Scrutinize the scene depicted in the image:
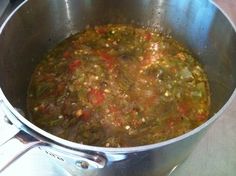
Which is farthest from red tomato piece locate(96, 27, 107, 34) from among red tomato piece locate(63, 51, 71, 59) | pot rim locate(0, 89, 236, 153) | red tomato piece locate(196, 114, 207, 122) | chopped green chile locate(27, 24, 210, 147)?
pot rim locate(0, 89, 236, 153)

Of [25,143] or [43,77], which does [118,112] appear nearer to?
[43,77]

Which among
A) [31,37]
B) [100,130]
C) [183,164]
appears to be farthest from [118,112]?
[31,37]

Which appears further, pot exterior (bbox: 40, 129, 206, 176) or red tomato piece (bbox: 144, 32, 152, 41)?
red tomato piece (bbox: 144, 32, 152, 41)

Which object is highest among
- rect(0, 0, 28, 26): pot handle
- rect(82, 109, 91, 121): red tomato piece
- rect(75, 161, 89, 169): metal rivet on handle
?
rect(0, 0, 28, 26): pot handle

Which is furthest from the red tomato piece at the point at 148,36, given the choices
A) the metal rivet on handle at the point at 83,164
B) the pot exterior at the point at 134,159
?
the metal rivet on handle at the point at 83,164

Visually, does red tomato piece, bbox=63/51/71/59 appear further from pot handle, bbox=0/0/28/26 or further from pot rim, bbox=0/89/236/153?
pot rim, bbox=0/89/236/153

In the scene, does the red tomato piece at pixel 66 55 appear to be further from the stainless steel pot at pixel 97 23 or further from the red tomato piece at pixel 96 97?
the red tomato piece at pixel 96 97
